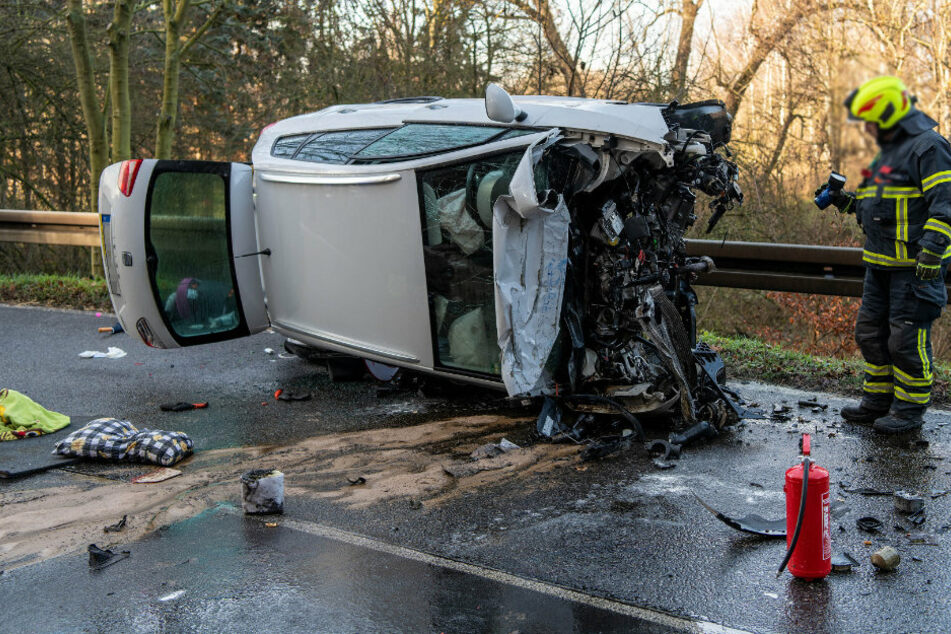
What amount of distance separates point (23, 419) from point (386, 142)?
3044 mm

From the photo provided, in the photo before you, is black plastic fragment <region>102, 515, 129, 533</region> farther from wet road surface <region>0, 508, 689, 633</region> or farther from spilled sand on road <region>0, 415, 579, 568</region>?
wet road surface <region>0, 508, 689, 633</region>

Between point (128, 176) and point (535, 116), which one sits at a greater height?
point (535, 116)

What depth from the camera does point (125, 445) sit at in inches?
208

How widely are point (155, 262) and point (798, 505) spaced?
488 centimetres

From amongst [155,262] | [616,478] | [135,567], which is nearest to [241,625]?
[135,567]

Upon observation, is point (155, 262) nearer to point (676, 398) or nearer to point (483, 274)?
point (483, 274)

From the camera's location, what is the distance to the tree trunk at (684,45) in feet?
34.3

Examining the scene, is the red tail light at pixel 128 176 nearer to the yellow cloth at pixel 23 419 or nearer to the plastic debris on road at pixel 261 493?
the yellow cloth at pixel 23 419

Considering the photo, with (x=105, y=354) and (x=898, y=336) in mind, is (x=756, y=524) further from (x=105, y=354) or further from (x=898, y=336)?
(x=105, y=354)

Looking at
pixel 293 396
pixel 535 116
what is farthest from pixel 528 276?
pixel 293 396

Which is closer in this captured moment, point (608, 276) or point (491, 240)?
point (491, 240)

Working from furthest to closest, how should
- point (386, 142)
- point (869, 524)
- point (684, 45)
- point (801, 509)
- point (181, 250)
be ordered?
point (684, 45) < point (181, 250) < point (386, 142) < point (869, 524) < point (801, 509)

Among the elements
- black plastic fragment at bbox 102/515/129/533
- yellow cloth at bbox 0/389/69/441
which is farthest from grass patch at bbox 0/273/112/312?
black plastic fragment at bbox 102/515/129/533

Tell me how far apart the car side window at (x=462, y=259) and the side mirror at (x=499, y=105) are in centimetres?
22
